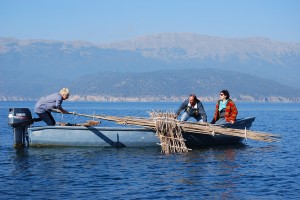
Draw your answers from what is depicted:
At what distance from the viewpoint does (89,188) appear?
51.3ft

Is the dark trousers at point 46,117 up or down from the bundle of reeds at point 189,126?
up

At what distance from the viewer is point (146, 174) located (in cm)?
1786

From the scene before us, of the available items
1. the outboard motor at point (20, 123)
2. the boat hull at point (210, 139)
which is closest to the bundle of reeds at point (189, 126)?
the boat hull at point (210, 139)

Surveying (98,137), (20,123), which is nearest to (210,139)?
(98,137)

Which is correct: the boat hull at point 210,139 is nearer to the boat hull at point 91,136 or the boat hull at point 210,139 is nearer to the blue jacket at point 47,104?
the boat hull at point 91,136

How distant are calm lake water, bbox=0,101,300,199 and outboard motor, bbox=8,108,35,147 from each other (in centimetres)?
55

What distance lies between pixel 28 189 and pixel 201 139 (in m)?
11.0

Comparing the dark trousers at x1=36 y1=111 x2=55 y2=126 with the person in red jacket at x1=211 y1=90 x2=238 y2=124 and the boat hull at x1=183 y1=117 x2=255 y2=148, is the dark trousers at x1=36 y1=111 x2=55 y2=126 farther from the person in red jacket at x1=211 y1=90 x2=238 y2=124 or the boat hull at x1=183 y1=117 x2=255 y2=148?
the person in red jacket at x1=211 y1=90 x2=238 y2=124

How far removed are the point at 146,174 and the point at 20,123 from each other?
7364 millimetres

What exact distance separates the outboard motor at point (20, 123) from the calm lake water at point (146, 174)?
551 millimetres

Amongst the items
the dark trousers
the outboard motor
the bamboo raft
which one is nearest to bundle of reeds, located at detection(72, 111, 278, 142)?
the bamboo raft

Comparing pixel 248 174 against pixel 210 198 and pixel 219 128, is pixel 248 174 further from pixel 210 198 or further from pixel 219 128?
pixel 219 128

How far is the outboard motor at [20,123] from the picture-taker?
22553 millimetres

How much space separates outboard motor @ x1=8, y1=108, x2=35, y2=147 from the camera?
2255cm
